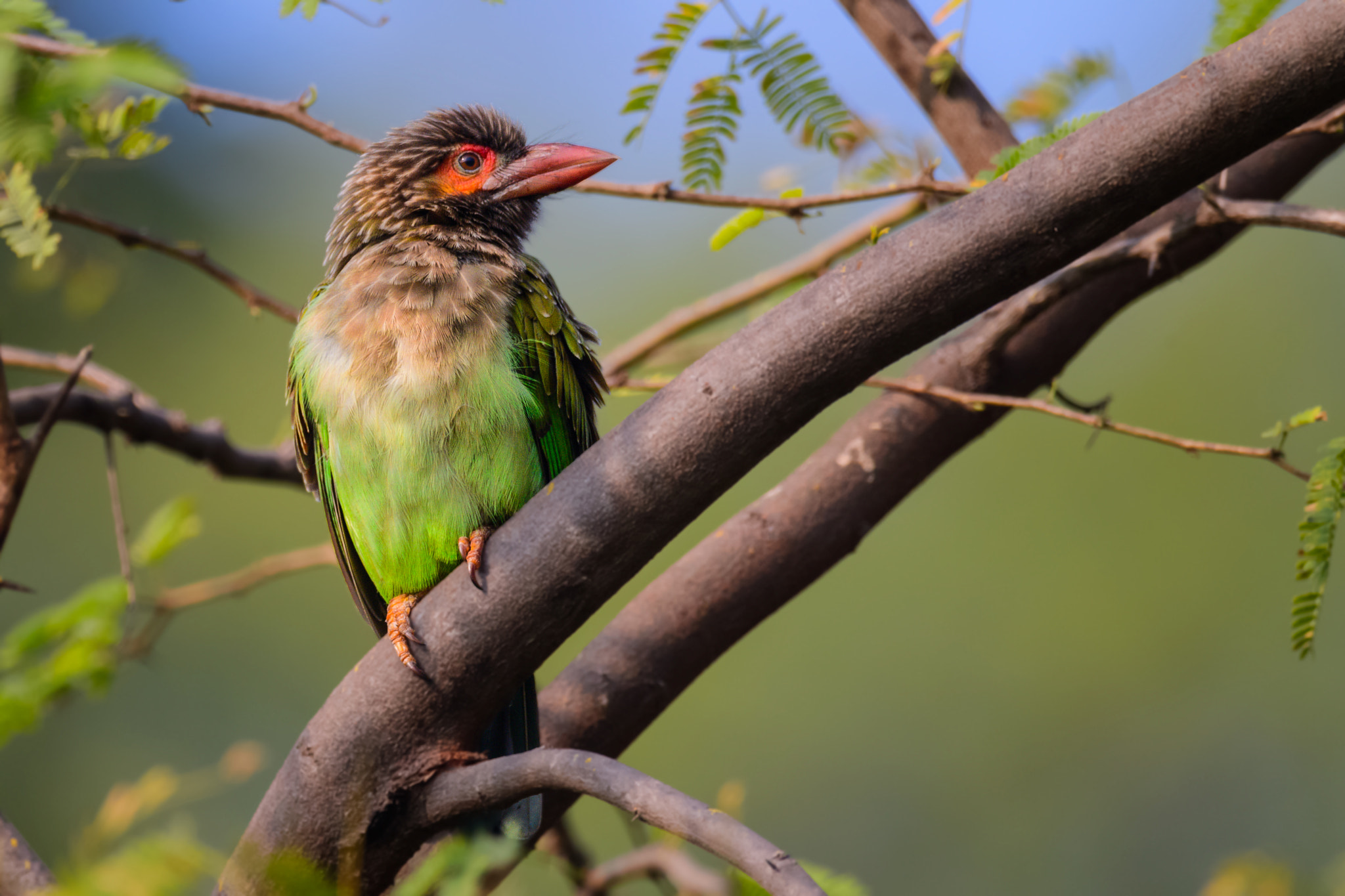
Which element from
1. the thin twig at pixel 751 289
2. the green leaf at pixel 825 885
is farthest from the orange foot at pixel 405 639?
the thin twig at pixel 751 289

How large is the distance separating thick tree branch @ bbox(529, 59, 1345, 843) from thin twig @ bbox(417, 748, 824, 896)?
60 cm

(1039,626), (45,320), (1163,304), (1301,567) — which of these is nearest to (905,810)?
(1039,626)

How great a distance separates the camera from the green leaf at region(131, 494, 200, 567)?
3.15 meters

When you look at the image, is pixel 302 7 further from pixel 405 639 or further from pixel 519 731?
pixel 519 731

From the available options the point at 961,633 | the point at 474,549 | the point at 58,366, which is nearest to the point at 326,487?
the point at 474,549

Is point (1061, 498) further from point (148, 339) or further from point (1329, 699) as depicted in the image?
point (148, 339)

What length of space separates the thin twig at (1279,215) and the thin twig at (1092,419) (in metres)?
0.49

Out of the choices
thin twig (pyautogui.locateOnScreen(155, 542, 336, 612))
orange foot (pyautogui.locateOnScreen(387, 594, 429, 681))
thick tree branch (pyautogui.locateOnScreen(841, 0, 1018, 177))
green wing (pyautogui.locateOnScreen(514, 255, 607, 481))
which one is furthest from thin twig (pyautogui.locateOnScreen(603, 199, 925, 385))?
orange foot (pyautogui.locateOnScreen(387, 594, 429, 681))

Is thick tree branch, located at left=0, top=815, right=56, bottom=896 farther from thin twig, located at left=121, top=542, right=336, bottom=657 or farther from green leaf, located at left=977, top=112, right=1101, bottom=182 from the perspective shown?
green leaf, located at left=977, top=112, right=1101, bottom=182

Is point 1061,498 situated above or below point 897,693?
above

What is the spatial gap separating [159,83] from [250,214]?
38.0ft

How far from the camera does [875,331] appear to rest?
1.80m

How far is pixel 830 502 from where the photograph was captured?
2816mm

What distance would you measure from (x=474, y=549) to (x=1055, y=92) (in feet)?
8.86
